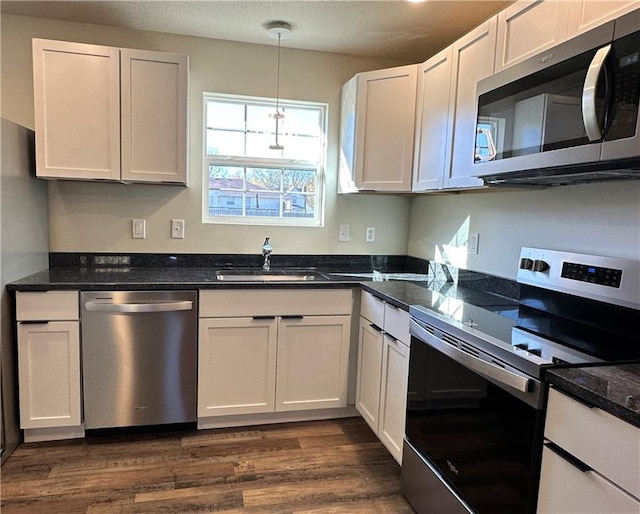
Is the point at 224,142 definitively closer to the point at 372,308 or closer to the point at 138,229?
the point at 138,229

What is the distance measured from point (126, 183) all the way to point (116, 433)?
1.43 meters

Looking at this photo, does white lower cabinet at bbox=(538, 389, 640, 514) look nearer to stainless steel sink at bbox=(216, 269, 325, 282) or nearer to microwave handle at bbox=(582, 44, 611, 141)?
microwave handle at bbox=(582, 44, 611, 141)

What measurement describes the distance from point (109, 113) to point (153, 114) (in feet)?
0.75

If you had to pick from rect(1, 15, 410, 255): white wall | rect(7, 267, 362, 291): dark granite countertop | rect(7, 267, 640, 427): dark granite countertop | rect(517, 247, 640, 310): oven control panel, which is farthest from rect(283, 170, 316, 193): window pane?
rect(517, 247, 640, 310): oven control panel

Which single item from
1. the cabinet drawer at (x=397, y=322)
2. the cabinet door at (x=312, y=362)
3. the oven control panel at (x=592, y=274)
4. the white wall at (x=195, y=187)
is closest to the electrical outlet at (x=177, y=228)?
the white wall at (x=195, y=187)

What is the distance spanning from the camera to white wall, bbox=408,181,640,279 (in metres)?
1.63

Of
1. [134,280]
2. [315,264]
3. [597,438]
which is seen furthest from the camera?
[315,264]

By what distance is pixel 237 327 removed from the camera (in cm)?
244

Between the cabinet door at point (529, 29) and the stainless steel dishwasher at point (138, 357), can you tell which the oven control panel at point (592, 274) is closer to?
the cabinet door at point (529, 29)

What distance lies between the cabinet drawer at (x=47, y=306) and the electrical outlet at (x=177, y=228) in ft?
2.57

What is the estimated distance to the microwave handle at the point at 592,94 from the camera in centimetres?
122

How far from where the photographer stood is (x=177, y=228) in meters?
2.88

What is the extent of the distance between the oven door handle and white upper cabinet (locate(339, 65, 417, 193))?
1.20 meters

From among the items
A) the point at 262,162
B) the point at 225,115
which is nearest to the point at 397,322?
the point at 262,162
